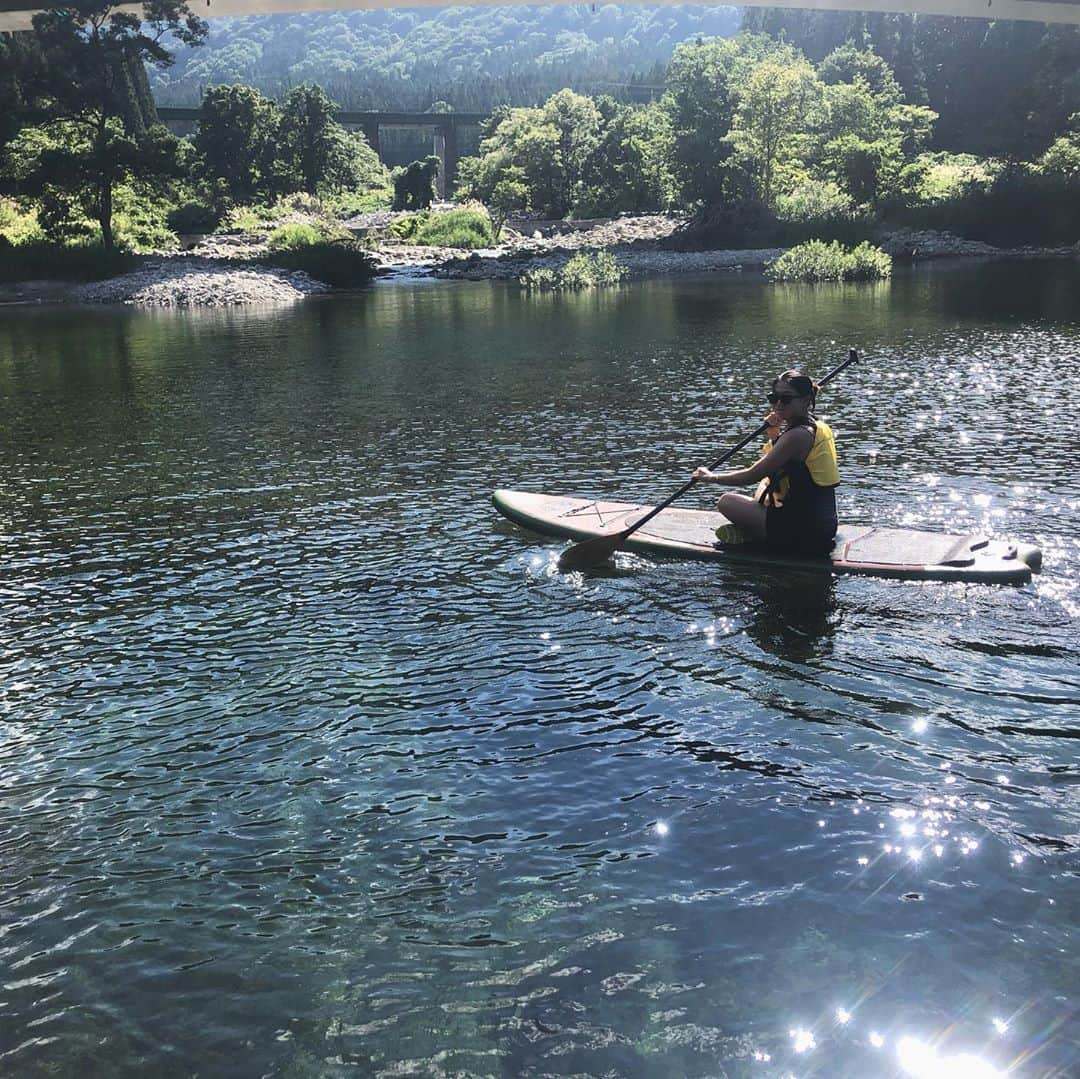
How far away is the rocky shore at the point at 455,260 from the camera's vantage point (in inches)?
2160

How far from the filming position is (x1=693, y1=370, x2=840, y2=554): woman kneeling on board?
1119 centimetres

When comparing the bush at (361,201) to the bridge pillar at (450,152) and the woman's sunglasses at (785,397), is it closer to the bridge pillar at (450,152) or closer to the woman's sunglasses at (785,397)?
the bridge pillar at (450,152)

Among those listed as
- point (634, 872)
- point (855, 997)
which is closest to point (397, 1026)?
point (634, 872)

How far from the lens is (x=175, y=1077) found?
5328 mm

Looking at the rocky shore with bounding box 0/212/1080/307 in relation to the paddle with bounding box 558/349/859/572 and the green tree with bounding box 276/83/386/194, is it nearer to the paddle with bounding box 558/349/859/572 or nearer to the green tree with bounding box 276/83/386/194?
the green tree with bounding box 276/83/386/194

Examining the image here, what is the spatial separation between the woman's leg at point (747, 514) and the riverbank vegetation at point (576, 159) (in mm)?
44508

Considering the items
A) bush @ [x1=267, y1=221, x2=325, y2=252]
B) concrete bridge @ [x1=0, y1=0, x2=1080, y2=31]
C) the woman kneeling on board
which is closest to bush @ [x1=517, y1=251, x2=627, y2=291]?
concrete bridge @ [x1=0, y1=0, x2=1080, y2=31]

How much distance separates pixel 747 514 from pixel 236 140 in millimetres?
83757

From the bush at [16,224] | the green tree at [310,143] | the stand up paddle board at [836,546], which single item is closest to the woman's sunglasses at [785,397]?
the stand up paddle board at [836,546]

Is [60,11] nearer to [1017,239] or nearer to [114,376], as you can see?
[114,376]

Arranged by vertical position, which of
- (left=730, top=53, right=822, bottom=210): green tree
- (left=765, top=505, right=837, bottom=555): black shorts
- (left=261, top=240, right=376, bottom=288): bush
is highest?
(left=730, top=53, right=822, bottom=210): green tree

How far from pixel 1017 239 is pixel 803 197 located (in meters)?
15.7

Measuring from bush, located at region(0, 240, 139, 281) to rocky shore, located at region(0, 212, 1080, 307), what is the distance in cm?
94

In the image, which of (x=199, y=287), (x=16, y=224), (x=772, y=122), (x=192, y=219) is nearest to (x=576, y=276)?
(x=199, y=287)
